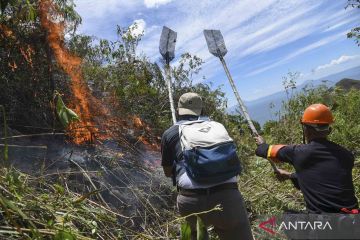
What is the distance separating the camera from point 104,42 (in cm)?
968

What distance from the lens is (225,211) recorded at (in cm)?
368

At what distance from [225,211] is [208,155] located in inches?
21.3

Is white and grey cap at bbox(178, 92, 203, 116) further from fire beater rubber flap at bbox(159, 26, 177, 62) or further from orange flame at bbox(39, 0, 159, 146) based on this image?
fire beater rubber flap at bbox(159, 26, 177, 62)

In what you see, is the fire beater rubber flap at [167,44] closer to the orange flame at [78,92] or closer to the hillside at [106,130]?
the hillside at [106,130]

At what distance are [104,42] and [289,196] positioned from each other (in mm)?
5697

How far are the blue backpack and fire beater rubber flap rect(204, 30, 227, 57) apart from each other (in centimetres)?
625

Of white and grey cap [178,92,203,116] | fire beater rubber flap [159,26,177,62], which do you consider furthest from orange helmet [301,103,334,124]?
fire beater rubber flap [159,26,177,62]

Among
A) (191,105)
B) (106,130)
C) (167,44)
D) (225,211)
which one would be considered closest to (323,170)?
(225,211)

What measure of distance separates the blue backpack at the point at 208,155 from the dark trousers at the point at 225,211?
163 millimetres

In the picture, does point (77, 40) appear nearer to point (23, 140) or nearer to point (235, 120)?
point (23, 140)

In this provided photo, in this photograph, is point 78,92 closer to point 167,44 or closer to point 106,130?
point 106,130

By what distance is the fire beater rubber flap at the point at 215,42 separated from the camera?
32.2ft

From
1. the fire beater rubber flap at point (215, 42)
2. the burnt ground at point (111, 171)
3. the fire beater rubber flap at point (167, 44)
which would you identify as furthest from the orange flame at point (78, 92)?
the fire beater rubber flap at point (215, 42)

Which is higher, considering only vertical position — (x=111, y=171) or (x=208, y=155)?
(x=208, y=155)
